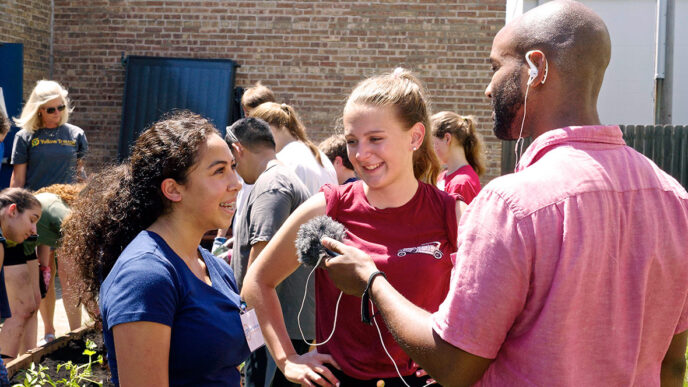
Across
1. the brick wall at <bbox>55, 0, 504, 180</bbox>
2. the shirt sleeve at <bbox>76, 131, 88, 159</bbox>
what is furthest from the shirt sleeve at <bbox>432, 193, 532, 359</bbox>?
the brick wall at <bbox>55, 0, 504, 180</bbox>

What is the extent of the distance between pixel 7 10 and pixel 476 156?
788 cm

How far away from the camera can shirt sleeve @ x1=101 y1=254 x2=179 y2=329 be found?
1974mm

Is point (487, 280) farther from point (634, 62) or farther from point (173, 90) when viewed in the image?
point (173, 90)

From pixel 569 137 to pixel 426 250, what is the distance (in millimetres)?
875

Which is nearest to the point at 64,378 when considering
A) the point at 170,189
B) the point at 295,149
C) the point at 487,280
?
the point at 295,149

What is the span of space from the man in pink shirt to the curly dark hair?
1.00 meters

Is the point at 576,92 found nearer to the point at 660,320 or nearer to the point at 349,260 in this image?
the point at 660,320

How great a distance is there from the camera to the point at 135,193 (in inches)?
92.0

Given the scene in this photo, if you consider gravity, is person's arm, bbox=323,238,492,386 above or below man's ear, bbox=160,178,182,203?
below

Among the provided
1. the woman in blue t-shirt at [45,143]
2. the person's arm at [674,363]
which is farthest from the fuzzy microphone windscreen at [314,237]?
the woman in blue t-shirt at [45,143]

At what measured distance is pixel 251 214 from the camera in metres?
3.72

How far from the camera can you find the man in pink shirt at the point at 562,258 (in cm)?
142

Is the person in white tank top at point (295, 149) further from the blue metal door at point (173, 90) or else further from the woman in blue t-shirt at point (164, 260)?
the blue metal door at point (173, 90)

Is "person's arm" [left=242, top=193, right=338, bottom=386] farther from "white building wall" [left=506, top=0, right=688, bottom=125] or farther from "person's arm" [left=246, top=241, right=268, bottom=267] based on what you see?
"white building wall" [left=506, top=0, right=688, bottom=125]
